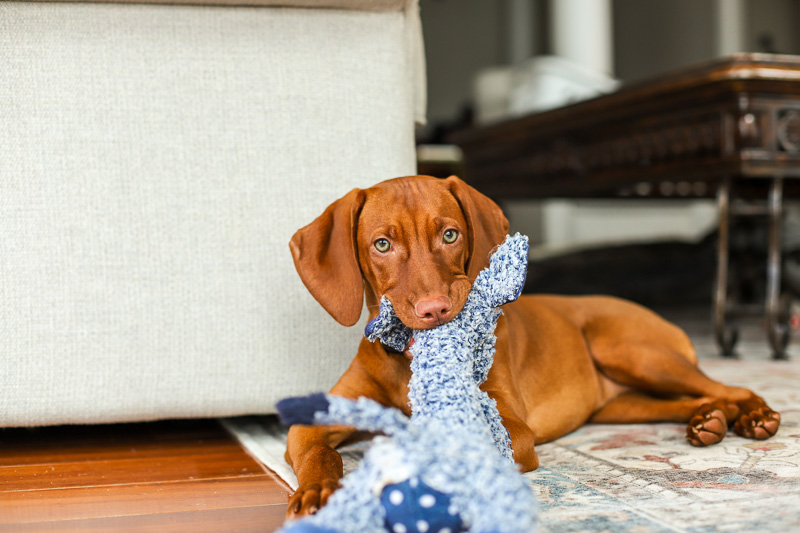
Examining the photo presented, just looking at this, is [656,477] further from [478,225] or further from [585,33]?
[585,33]

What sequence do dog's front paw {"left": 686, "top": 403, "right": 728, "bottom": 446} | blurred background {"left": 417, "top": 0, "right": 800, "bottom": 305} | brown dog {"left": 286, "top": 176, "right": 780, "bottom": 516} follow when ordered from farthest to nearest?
blurred background {"left": 417, "top": 0, "right": 800, "bottom": 305}
dog's front paw {"left": 686, "top": 403, "right": 728, "bottom": 446}
brown dog {"left": 286, "top": 176, "right": 780, "bottom": 516}

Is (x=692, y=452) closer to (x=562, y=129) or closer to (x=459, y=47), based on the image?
(x=562, y=129)

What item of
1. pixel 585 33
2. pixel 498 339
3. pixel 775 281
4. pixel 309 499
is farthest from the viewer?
pixel 585 33

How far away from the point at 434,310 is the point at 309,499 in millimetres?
366

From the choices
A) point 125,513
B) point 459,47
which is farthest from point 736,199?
point 459,47

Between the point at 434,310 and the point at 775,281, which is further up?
the point at 434,310

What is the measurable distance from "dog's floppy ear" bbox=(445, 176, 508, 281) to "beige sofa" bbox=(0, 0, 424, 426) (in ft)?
1.32

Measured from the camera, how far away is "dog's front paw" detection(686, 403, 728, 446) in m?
1.67

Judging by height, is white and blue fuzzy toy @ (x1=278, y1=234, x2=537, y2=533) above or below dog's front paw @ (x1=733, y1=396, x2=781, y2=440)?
above

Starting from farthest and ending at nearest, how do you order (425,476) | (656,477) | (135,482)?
(135,482) → (656,477) → (425,476)

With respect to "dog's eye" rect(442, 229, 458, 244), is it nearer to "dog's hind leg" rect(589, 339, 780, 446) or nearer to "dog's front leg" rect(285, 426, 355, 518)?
"dog's front leg" rect(285, 426, 355, 518)

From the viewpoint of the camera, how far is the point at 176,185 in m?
1.83

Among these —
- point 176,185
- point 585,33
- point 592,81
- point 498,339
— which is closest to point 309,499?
point 498,339

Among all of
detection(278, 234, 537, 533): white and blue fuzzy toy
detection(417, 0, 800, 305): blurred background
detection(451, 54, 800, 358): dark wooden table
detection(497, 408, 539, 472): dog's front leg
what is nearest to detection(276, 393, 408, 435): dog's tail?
detection(278, 234, 537, 533): white and blue fuzzy toy
